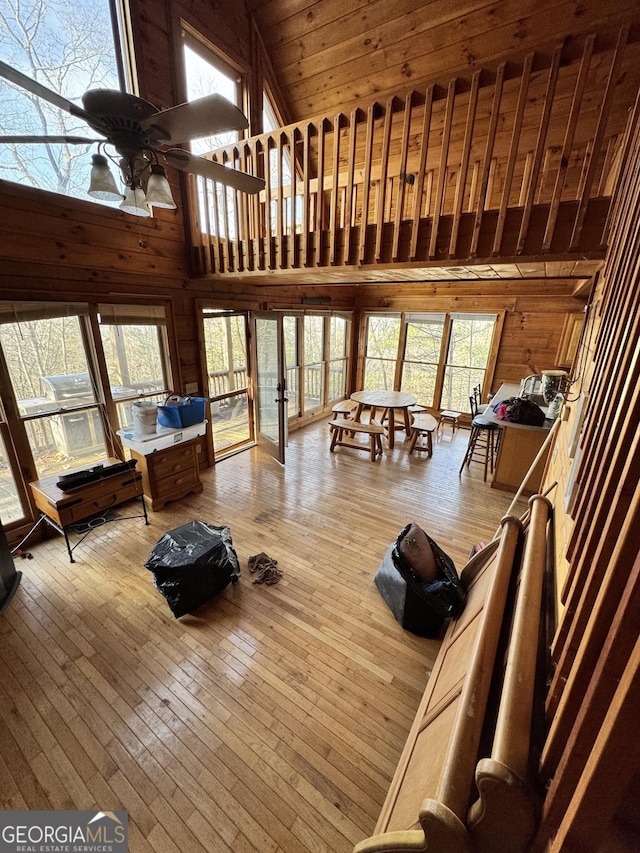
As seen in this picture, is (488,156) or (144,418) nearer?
(488,156)

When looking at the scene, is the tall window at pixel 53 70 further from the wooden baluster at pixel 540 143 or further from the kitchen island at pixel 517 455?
the kitchen island at pixel 517 455

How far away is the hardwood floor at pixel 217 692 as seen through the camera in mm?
1404

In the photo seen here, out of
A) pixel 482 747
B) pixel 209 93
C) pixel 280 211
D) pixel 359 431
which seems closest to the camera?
pixel 482 747

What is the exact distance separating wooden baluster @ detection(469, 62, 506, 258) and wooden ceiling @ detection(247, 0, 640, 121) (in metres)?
1.65

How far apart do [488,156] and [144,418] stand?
10.7 ft

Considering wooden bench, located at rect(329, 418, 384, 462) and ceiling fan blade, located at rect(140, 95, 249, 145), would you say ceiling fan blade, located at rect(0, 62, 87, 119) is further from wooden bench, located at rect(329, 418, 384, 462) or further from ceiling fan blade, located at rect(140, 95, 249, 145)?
wooden bench, located at rect(329, 418, 384, 462)

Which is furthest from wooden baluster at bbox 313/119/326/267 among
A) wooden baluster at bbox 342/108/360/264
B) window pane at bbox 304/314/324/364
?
window pane at bbox 304/314/324/364

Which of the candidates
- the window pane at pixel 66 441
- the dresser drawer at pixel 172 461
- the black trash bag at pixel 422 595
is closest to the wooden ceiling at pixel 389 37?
the black trash bag at pixel 422 595

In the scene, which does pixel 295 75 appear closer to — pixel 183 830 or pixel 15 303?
pixel 15 303

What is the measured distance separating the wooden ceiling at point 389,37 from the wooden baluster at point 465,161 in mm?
1592

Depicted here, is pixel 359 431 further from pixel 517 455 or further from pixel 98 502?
pixel 98 502

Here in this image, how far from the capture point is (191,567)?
2.20m

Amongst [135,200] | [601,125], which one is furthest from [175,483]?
[601,125]

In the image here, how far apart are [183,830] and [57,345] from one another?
3285 millimetres
